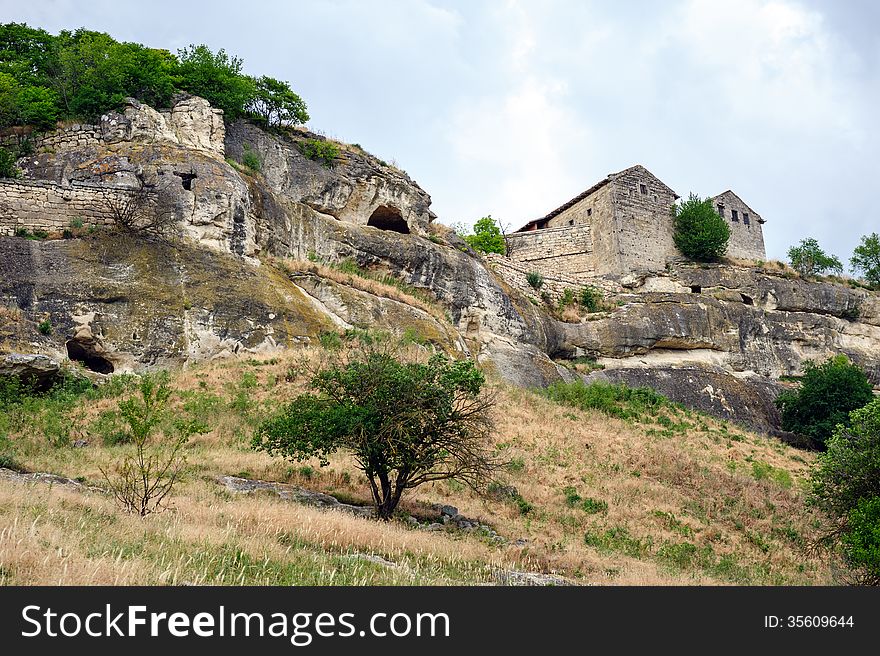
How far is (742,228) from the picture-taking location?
46.5 m

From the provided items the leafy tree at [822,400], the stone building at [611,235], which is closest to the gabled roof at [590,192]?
the stone building at [611,235]

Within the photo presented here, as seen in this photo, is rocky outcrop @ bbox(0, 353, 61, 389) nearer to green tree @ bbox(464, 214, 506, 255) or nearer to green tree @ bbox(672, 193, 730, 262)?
green tree @ bbox(464, 214, 506, 255)

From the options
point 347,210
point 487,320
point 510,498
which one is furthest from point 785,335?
point 510,498

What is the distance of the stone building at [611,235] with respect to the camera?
4116 centimetres

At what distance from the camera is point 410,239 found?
31.2 meters

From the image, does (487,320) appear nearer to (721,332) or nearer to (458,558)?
(721,332)

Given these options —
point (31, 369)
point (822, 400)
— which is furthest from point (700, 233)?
point (31, 369)

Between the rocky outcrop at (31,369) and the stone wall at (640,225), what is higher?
the stone wall at (640,225)

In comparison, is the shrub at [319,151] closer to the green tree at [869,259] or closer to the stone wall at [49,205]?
the stone wall at [49,205]

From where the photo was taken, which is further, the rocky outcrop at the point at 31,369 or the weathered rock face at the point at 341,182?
the weathered rock face at the point at 341,182

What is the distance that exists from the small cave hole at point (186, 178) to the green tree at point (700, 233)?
2961cm

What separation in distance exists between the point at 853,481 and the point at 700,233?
99.3 ft

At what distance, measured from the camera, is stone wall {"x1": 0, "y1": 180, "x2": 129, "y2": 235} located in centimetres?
2201

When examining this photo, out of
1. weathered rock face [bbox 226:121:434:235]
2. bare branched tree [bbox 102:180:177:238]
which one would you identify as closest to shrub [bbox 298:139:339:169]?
weathered rock face [bbox 226:121:434:235]
